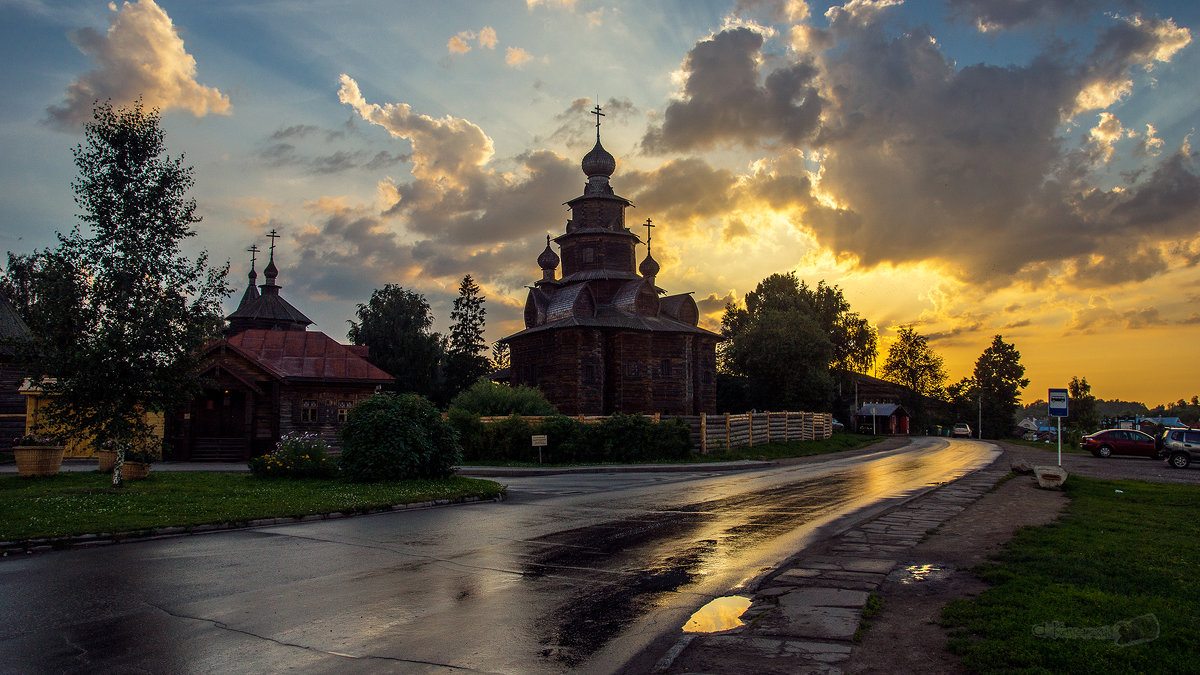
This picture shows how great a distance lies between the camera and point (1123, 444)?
3794cm

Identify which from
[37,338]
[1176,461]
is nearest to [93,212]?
[37,338]

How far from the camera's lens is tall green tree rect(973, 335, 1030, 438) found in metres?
98.5

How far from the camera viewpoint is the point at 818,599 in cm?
753

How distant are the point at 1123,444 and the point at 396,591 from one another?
4177cm

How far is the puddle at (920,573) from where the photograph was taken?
27.3ft

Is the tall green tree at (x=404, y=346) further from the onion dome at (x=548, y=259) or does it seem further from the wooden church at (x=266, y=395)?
the wooden church at (x=266, y=395)

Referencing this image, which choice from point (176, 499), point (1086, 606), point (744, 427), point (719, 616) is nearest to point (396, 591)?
point (719, 616)

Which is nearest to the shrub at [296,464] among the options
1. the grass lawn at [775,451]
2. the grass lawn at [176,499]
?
the grass lawn at [176,499]

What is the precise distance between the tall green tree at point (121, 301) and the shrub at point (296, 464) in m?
3.73

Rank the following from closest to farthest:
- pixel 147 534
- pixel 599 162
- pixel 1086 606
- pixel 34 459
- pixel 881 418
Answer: pixel 1086 606, pixel 147 534, pixel 34 459, pixel 599 162, pixel 881 418

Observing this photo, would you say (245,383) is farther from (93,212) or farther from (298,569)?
(298,569)

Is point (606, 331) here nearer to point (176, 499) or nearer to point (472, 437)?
point (472, 437)

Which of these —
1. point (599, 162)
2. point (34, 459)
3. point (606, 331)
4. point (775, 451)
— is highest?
point (599, 162)

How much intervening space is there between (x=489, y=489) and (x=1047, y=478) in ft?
46.4
